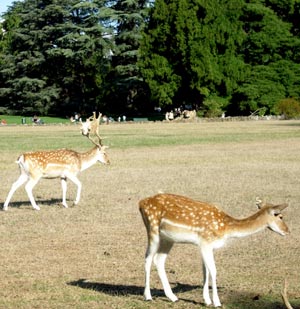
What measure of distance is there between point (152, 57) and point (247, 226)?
2412 inches

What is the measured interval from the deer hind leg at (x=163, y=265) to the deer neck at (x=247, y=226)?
27.3 inches

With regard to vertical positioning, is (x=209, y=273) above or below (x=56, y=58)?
below

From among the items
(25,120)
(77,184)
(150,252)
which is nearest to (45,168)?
(77,184)

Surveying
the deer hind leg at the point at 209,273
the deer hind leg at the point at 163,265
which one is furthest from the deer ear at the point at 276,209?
the deer hind leg at the point at 163,265

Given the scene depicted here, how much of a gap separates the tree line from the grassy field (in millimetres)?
46319

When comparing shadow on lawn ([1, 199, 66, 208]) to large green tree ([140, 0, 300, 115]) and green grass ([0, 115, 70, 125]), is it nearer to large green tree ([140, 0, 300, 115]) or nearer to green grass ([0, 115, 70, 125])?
large green tree ([140, 0, 300, 115])

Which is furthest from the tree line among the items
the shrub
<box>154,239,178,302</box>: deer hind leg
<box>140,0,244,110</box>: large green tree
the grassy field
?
<box>154,239,178,302</box>: deer hind leg

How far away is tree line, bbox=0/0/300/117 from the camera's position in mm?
66875

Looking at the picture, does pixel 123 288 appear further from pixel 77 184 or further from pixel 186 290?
pixel 77 184

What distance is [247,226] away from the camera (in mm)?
7031

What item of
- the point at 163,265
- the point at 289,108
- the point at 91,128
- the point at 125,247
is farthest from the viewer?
the point at 289,108

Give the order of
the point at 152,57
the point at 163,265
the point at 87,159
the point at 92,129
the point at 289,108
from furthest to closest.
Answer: the point at 152,57 → the point at 289,108 → the point at 92,129 → the point at 87,159 → the point at 163,265

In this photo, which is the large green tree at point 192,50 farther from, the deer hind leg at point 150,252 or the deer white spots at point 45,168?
the deer hind leg at point 150,252

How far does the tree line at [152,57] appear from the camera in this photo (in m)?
66.9
